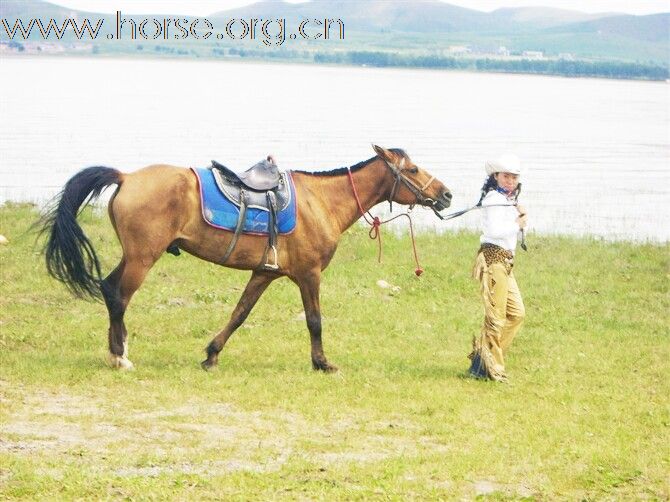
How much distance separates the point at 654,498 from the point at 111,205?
18.8 feet

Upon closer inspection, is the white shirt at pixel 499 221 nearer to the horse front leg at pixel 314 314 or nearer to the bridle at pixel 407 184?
the bridle at pixel 407 184

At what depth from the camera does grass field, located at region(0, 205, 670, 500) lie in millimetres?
8680

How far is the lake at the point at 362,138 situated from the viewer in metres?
31.6

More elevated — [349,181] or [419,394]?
[349,181]

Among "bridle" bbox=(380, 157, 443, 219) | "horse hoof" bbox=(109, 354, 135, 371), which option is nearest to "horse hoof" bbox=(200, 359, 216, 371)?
"horse hoof" bbox=(109, 354, 135, 371)

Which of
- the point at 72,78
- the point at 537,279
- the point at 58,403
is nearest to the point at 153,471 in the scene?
the point at 58,403

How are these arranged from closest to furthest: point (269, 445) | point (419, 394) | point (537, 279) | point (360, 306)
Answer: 1. point (269, 445)
2. point (419, 394)
3. point (360, 306)
4. point (537, 279)

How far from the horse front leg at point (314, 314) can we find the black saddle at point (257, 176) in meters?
0.99

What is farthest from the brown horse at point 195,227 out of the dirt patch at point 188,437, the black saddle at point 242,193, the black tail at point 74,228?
the dirt patch at point 188,437

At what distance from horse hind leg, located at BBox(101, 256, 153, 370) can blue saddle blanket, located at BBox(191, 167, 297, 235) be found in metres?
0.76

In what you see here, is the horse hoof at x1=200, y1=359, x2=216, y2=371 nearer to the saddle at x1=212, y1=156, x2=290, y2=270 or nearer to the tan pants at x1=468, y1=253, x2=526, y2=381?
the saddle at x1=212, y1=156, x2=290, y2=270

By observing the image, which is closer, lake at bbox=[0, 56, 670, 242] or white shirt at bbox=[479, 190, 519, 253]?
white shirt at bbox=[479, 190, 519, 253]

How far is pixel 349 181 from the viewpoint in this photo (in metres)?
12.7

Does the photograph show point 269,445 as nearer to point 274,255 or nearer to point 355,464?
point 355,464
